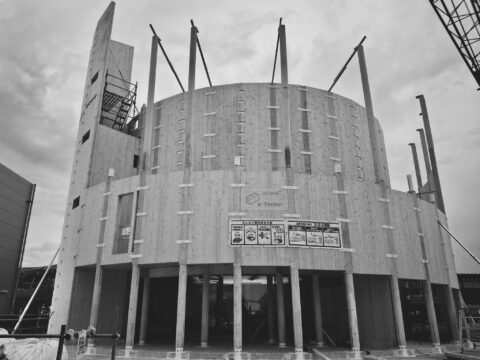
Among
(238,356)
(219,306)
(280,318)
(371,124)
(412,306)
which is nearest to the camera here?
(238,356)

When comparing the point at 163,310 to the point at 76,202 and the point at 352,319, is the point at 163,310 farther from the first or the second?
the point at 352,319

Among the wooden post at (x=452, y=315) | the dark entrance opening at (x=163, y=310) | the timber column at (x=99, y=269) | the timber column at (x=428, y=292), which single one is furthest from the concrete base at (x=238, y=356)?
the wooden post at (x=452, y=315)

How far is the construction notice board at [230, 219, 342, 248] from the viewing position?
→ 728 inches

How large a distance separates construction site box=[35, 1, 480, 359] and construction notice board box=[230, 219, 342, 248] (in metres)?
0.07

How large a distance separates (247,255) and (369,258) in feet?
22.6

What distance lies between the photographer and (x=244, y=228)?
18.7 meters

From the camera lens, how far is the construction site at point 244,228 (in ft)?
61.7

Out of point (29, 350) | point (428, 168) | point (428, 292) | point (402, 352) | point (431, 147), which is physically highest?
point (431, 147)

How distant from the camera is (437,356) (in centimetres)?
1841

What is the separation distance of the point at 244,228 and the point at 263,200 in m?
1.86

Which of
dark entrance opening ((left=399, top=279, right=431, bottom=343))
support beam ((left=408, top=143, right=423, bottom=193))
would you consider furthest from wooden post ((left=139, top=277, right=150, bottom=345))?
support beam ((left=408, top=143, right=423, bottom=193))

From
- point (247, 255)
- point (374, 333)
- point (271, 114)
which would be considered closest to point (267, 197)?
point (247, 255)

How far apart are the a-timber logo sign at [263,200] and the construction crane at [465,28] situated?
53.5ft

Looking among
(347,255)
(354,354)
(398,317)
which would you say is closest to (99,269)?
(347,255)
